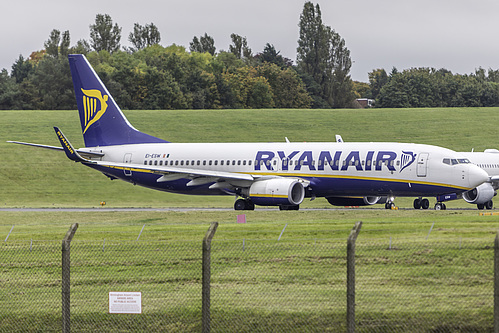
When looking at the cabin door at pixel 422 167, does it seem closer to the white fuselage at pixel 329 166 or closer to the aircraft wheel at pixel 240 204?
the white fuselage at pixel 329 166

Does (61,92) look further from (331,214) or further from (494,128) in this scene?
(331,214)

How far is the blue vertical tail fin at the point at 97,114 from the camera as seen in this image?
53750 millimetres

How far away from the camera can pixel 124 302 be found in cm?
1556

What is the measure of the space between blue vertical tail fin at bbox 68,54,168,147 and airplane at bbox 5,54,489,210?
2.4 inches

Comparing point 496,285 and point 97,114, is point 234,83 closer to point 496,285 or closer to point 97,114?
point 97,114

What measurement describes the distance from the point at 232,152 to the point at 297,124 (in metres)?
50.7

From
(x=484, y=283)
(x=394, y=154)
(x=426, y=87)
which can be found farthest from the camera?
(x=426, y=87)

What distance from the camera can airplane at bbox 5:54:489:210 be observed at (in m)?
42.0

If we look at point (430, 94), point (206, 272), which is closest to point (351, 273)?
point (206, 272)

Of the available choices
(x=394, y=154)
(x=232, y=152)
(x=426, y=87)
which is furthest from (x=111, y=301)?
(x=426, y=87)

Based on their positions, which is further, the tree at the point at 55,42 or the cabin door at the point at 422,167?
the tree at the point at 55,42

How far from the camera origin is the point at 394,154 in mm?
42469

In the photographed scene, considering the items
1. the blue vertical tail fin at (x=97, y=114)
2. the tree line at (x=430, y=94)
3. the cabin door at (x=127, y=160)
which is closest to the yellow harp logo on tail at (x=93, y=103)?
the blue vertical tail fin at (x=97, y=114)

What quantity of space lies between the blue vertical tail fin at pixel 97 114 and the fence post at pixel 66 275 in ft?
127
